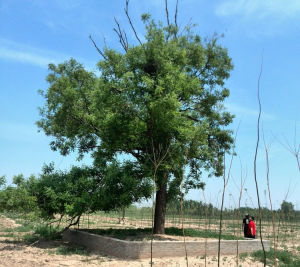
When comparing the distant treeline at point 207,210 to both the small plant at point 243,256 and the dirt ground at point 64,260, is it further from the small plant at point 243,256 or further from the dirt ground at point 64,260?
the dirt ground at point 64,260

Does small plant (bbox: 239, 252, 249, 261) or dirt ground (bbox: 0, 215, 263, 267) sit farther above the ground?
small plant (bbox: 239, 252, 249, 261)

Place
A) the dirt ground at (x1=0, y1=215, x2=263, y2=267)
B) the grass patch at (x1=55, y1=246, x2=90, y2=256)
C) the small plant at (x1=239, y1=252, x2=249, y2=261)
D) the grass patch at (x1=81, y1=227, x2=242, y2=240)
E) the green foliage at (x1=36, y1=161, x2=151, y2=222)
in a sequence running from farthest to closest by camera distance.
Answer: the grass patch at (x1=81, y1=227, x2=242, y2=240), the green foliage at (x1=36, y1=161, x2=151, y2=222), the small plant at (x1=239, y1=252, x2=249, y2=261), the grass patch at (x1=55, y1=246, x2=90, y2=256), the dirt ground at (x1=0, y1=215, x2=263, y2=267)

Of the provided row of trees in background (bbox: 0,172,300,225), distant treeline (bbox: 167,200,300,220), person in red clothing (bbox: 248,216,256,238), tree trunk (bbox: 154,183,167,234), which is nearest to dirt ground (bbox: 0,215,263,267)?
row of trees in background (bbox: 0,172,300,225)

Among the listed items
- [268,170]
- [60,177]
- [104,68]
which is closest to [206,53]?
[104,68]

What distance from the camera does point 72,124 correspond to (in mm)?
14250

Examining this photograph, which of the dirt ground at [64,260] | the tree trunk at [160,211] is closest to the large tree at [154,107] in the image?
the tree trunk at [160,211]

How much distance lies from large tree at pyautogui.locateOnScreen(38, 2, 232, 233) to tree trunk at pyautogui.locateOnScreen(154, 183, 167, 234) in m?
0.04

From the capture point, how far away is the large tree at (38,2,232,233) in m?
11.5

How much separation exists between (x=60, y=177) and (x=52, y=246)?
265cm

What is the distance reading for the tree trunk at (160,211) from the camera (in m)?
Result: 13.5

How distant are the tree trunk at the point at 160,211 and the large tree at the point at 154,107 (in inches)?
1.6

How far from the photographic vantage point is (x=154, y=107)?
434 inches

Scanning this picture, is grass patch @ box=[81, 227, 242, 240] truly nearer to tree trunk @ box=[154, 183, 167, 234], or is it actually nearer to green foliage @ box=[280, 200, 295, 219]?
tree trunk @ box=[154, 183, 167, 234]

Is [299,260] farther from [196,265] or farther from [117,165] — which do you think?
[117,165]
